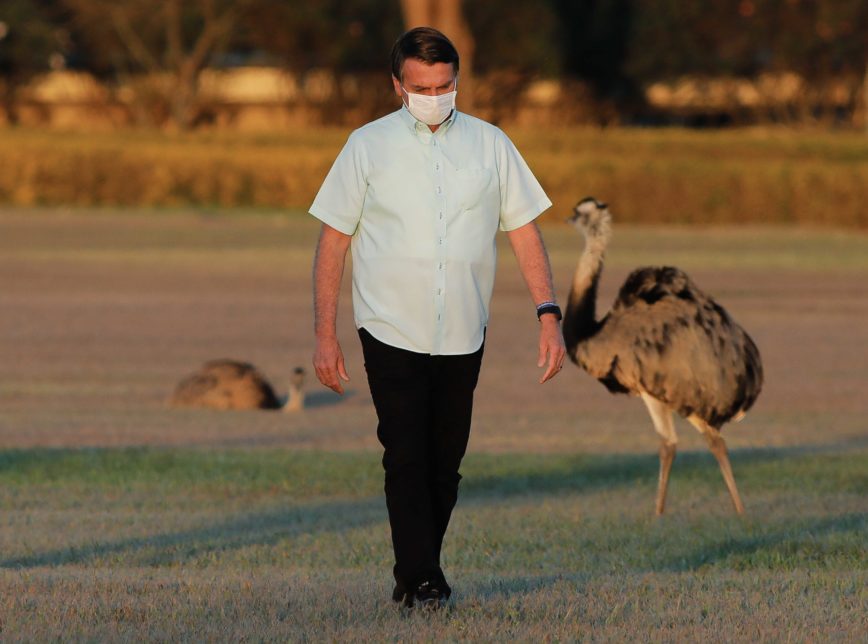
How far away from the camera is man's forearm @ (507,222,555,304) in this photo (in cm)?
659

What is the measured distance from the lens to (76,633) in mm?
6258

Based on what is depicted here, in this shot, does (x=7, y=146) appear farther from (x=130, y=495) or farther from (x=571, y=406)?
(x=130, y=495)

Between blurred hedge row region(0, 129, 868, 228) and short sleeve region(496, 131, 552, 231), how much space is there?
33233 millimetres

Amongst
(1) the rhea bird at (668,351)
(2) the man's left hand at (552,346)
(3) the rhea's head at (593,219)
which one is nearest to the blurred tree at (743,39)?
(3) the rhea's head at (593,219)

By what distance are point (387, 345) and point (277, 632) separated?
40.7 inches

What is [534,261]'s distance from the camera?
21.7 feet

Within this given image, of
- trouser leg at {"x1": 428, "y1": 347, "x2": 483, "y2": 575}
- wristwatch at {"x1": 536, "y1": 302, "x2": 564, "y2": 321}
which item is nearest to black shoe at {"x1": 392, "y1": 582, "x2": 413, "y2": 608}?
trouser leg at {"x1": 428, "y1": 347, "x2": 483, "y2": 575}

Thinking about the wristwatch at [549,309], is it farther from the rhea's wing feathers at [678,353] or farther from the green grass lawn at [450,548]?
the rhea's wing feathers at [678,353]

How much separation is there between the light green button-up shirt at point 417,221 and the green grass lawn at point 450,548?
1.03 metres

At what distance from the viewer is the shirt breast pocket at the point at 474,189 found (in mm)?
6395

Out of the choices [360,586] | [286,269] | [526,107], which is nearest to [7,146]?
[286,269]

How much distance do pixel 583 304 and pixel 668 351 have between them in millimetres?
606

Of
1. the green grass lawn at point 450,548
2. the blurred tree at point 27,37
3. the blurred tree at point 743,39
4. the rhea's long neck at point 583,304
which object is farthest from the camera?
the blurred tree at point 27,37

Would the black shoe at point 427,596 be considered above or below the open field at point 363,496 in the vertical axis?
above
